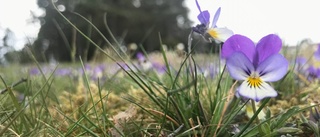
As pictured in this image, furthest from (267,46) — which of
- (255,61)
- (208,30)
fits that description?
(208,30)

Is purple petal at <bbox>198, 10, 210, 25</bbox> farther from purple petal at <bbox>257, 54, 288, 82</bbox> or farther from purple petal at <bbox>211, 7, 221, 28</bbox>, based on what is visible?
purple petal at <bbox>257, 54, 288, 82</bbox>

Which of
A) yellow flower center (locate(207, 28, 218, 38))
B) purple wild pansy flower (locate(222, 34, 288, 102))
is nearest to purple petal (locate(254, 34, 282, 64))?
purple wild pansy flower (locate(222, 34, 288, 102))

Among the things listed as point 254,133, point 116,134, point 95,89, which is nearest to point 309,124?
point 254,133

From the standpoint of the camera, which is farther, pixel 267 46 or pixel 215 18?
pixel 215 18

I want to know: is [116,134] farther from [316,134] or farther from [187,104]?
[316,134]

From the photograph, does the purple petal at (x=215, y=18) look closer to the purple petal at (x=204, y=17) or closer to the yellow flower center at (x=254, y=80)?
the purple petal at (x=204, y=17)

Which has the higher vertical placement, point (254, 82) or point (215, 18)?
point (215, 18)

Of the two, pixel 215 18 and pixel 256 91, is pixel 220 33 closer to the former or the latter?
pixel 215 18
